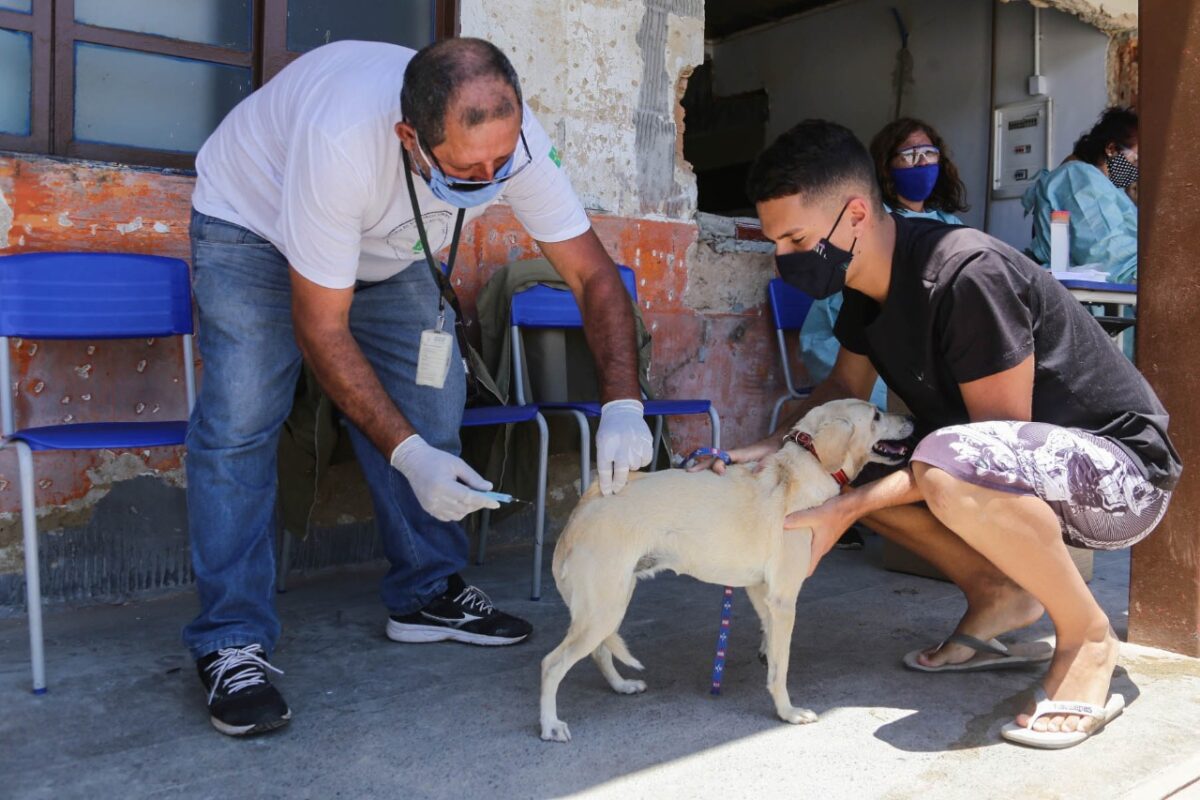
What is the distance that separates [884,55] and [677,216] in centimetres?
405

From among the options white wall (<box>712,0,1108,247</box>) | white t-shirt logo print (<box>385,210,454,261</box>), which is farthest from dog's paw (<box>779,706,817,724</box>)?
white wall (<box>712,0,1108,247</box>)

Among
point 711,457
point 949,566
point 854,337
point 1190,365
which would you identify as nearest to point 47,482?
point 711,457

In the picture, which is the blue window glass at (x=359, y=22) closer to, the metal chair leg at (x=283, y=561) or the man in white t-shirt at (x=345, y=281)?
the man in white t-shirt at (x=345, y=281)

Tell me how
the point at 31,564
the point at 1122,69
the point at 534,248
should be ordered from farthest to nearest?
the point at 1122,69, the point at 534,248, the point at 31,564

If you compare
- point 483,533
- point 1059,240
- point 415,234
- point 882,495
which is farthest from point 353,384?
point 1059,240

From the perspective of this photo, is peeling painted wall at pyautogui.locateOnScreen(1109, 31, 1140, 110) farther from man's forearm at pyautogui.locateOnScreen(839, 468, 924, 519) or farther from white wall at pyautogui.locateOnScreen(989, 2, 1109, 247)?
man's forearm at pyautogui.locateOnScreen(839, 468, 924, 519)

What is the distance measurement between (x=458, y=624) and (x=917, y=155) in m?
3.02

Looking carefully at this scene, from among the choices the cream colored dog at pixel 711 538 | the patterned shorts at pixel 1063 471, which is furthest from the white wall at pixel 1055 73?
the cream colored dog at pixel 711 538

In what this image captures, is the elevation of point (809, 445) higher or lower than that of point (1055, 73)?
lower

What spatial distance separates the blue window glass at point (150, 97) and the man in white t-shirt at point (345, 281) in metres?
0.94

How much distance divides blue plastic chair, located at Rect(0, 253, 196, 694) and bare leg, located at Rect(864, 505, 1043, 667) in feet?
6.39

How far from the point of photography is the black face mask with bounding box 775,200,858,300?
2.55 m

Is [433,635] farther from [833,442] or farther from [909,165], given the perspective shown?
[909,165]

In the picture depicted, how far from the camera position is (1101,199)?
5.42 m
